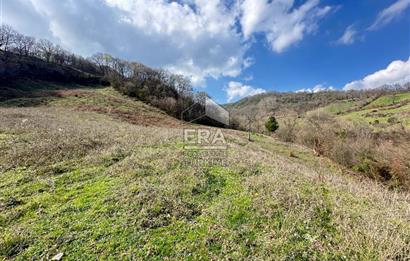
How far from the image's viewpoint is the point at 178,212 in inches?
173

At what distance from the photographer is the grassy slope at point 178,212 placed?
3.38 m

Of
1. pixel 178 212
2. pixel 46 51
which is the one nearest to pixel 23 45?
pixel 46 51

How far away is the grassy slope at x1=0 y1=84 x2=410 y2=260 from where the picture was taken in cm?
338

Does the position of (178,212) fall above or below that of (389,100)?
below

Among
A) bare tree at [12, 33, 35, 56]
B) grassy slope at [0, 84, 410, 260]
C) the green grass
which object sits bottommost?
grassy slope at [0, 84, 410, 260]

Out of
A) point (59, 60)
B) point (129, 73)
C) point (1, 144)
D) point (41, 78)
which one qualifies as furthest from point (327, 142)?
point (59, 60)

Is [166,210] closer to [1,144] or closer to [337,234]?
[337,234]

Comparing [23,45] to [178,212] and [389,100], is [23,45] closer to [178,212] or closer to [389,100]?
[178,212]

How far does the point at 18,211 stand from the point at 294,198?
6002mm

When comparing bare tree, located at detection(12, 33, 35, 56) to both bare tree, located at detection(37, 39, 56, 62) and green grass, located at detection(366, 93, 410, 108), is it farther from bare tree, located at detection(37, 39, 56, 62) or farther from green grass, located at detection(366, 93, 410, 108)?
green grass, located at detection(366, 93, 410, 108)

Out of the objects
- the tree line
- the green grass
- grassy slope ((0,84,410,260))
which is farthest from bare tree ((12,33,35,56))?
the green grass

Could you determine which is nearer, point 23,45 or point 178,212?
point 178,212

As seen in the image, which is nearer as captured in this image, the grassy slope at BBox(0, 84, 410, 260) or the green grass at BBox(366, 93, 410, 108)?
the grassy slope at BBox(0, 84, 410, 260)

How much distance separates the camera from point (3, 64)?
39.1 m
